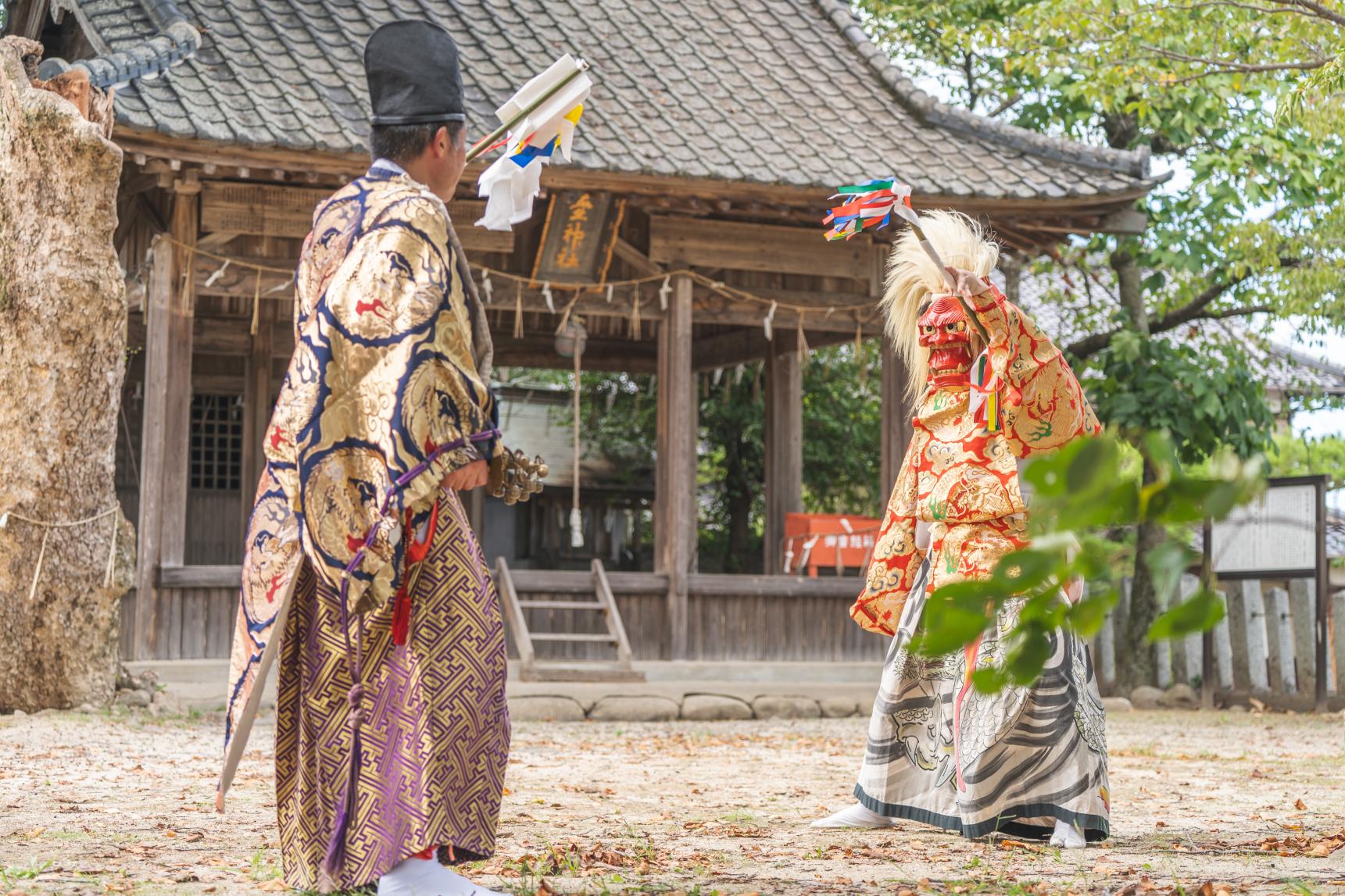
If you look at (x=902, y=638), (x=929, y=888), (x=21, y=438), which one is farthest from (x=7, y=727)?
(x=929, y=888)

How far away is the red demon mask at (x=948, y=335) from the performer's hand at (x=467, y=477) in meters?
2.02

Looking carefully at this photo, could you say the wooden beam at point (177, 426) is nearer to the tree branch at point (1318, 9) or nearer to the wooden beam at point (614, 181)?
the wooden beam at point (614, 181)

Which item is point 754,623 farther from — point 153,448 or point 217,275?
point 217,275

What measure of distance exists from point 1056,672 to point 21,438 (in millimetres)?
5515

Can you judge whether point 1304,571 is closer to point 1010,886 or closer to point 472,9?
point 472,9

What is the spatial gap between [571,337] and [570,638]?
240 centimetres

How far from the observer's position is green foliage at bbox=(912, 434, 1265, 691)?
1174mm

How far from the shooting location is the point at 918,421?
4.68 m

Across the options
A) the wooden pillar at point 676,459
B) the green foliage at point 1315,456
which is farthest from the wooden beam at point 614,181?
the green foliage at point 1315,456

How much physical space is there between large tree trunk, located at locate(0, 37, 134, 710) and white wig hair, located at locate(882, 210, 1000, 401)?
4.60m

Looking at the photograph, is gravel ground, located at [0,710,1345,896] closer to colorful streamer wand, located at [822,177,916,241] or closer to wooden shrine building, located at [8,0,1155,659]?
colorful streamer wand, located at [822,177,916,241]

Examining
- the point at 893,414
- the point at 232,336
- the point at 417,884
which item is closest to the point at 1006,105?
the point at 893,414

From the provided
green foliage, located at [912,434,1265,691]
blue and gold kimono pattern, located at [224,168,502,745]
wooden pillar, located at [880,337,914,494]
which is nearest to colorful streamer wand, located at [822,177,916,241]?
blue and gold kimono pattern, located at [224,168,502,745]

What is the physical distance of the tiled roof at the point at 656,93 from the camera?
8984mm
